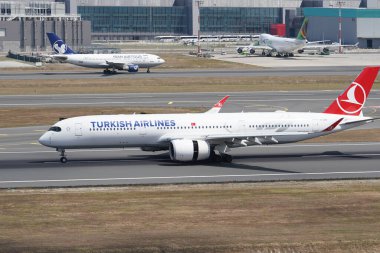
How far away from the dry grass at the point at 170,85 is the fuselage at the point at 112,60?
1335cm

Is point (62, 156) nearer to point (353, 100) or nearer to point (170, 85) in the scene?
point (353, 100)

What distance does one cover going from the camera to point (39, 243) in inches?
1432

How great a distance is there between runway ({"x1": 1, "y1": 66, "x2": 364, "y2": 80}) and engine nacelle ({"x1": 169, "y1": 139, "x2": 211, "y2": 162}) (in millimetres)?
76267

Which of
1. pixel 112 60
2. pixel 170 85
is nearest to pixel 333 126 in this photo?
pixel 170 85

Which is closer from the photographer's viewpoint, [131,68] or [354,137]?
[354,137]

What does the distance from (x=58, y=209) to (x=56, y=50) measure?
115276mm

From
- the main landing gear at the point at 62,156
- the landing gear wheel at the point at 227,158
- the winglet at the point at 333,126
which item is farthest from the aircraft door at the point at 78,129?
the winglet at the point at 333,126

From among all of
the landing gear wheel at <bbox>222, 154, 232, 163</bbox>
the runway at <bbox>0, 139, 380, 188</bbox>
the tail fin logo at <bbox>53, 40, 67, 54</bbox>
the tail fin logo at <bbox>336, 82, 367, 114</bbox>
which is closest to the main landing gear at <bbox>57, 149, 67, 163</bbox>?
the runway at <bbox>0, 139, 380, 188</bbox>

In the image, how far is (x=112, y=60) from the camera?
14350cm

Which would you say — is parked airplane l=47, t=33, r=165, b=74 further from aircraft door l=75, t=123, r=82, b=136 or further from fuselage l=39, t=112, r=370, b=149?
aircraft door l=75, t=123, r=82, b=136

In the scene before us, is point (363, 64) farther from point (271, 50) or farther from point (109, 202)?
point (109, 202)

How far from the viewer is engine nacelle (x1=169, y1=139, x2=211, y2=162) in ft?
186

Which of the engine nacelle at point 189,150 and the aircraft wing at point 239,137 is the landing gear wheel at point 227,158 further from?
the engine nacelle at point 189,150

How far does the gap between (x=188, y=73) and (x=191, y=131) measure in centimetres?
8255
